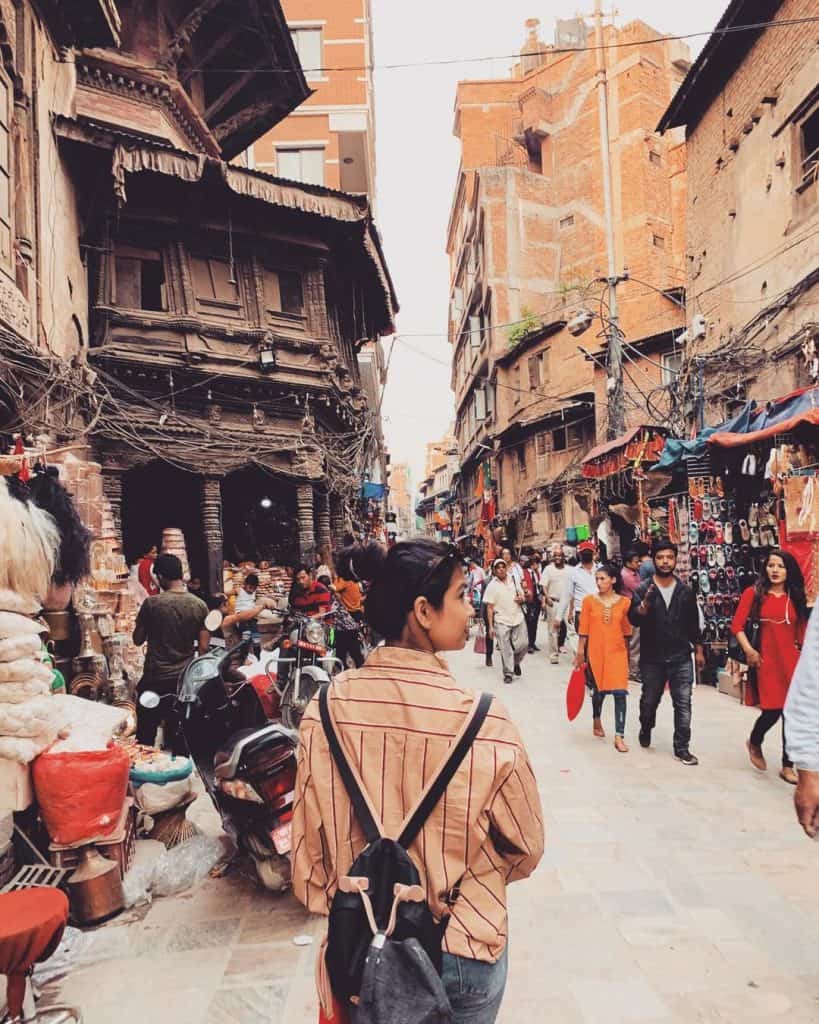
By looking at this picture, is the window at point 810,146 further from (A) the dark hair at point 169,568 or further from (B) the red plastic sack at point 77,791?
(B) the red plastic sack at point 77,791

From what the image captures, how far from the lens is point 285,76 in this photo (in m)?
16.8

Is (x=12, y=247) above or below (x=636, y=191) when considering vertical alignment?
below

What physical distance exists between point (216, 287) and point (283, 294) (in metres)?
1.55

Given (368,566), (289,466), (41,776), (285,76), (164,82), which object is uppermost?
(285,76)

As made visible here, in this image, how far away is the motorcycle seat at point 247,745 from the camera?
12.0 feet

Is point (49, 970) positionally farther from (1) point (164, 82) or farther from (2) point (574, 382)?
(2) point (574, 382)

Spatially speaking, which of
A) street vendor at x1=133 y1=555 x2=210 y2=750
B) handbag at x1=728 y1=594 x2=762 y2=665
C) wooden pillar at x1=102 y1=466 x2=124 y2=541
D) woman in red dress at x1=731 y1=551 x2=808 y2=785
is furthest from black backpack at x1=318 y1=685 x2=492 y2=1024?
wooden pillar at x1=102 y1=466 x2=124 y2=541

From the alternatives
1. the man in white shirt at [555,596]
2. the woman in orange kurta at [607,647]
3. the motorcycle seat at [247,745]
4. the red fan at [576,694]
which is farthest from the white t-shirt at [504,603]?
the motorcycle seat at [247,745]

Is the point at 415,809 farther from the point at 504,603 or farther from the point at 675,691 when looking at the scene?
the point at 504,603

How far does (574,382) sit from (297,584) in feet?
68.2

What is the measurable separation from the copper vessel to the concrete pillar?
11.5 m

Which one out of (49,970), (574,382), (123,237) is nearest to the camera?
(49,970)

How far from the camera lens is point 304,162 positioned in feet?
91.9

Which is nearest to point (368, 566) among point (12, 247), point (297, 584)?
point (297, 584)
